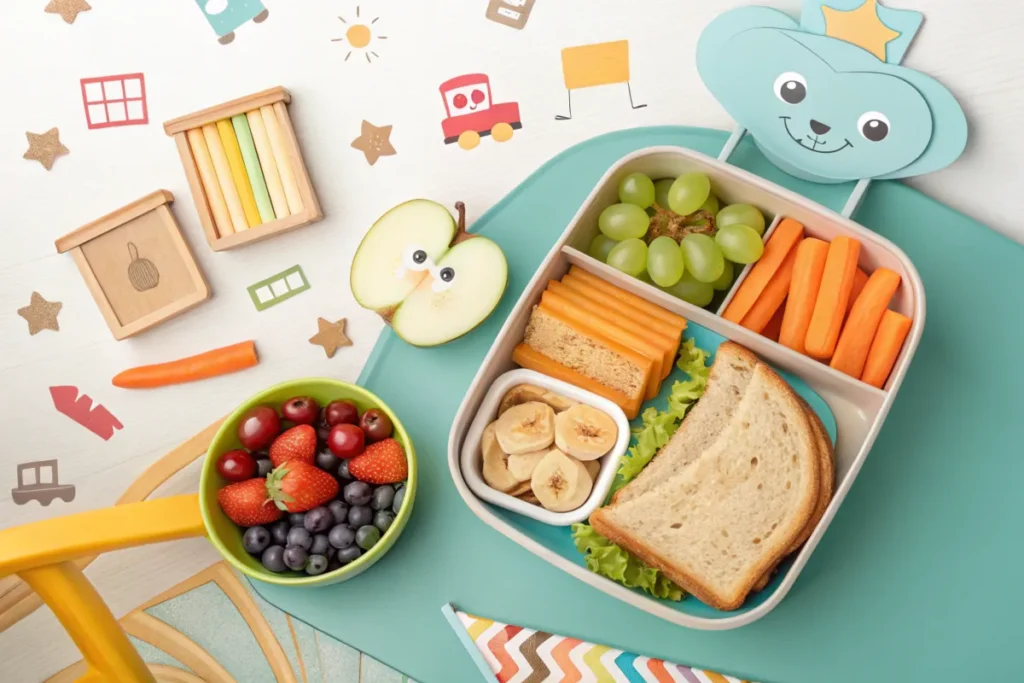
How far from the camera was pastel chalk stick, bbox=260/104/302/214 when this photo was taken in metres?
1.43

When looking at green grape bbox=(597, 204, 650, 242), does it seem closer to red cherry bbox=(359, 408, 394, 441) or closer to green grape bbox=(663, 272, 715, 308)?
green grape bbox=(663, 272, 715, 308)

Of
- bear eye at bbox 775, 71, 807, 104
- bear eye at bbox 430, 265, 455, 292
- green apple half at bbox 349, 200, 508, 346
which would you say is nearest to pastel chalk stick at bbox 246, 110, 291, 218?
green apple half at bbox 349, 200, 508, 346

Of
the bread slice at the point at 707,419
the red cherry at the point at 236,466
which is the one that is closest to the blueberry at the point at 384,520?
the red cherry at the point at 236,466

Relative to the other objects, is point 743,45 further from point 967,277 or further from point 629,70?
point 967,277

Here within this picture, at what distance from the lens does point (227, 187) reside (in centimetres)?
144

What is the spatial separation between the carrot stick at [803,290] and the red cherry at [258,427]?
877 mm

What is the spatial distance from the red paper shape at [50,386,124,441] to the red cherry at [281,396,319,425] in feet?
1.38

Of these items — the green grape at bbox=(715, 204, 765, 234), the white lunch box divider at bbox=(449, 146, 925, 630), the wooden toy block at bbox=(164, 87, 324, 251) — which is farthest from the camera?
the wooden toy block at bbox=(164, 87, 324, 251)

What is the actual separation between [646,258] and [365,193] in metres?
0.56

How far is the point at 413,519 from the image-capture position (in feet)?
4.44

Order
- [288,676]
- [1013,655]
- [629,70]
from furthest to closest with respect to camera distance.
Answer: [288,676] < [629,70] < [1013,655]

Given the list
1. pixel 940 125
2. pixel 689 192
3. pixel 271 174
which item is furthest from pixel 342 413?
pixel 940 125

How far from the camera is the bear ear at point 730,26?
1310 mm

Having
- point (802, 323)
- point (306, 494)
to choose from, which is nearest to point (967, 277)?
point (802, 323)
